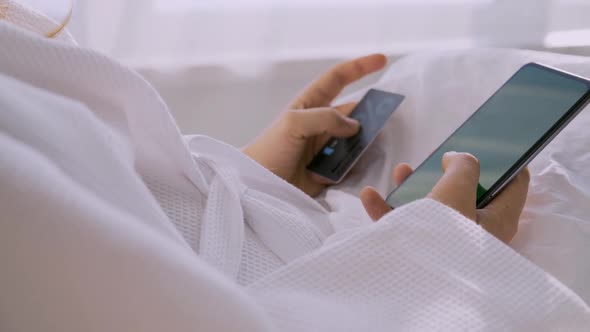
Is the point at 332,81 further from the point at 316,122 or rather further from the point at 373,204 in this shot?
the point at 373,204

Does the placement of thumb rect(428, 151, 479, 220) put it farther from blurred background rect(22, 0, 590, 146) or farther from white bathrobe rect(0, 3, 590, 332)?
blurred background rect(22, 0, 590, 146)

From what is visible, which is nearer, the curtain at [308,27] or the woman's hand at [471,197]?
the woman's hand at [471,197]

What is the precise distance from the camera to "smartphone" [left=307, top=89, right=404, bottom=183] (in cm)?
73

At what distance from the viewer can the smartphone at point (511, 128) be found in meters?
0.54

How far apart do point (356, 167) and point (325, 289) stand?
0.34 metres

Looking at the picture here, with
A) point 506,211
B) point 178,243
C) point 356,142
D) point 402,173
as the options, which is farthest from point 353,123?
point 178,243

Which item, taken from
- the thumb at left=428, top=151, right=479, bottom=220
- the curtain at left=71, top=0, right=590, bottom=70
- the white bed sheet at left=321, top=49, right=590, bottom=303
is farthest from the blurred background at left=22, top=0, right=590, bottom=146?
the thumb at left=428, top=151, right=479, bottom=220

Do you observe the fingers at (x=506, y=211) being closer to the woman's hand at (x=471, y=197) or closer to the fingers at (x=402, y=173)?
the woman's hand at (x=471, y=197)

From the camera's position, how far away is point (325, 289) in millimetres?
422

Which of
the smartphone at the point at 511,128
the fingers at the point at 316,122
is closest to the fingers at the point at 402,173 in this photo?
the smartphone at the point at 511,128

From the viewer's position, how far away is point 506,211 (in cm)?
53

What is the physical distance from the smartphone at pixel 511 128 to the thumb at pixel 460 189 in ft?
0.17

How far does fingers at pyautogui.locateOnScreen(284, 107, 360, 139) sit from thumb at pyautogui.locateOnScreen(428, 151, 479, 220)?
24cm

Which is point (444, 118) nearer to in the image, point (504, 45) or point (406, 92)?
point (406, 92)
